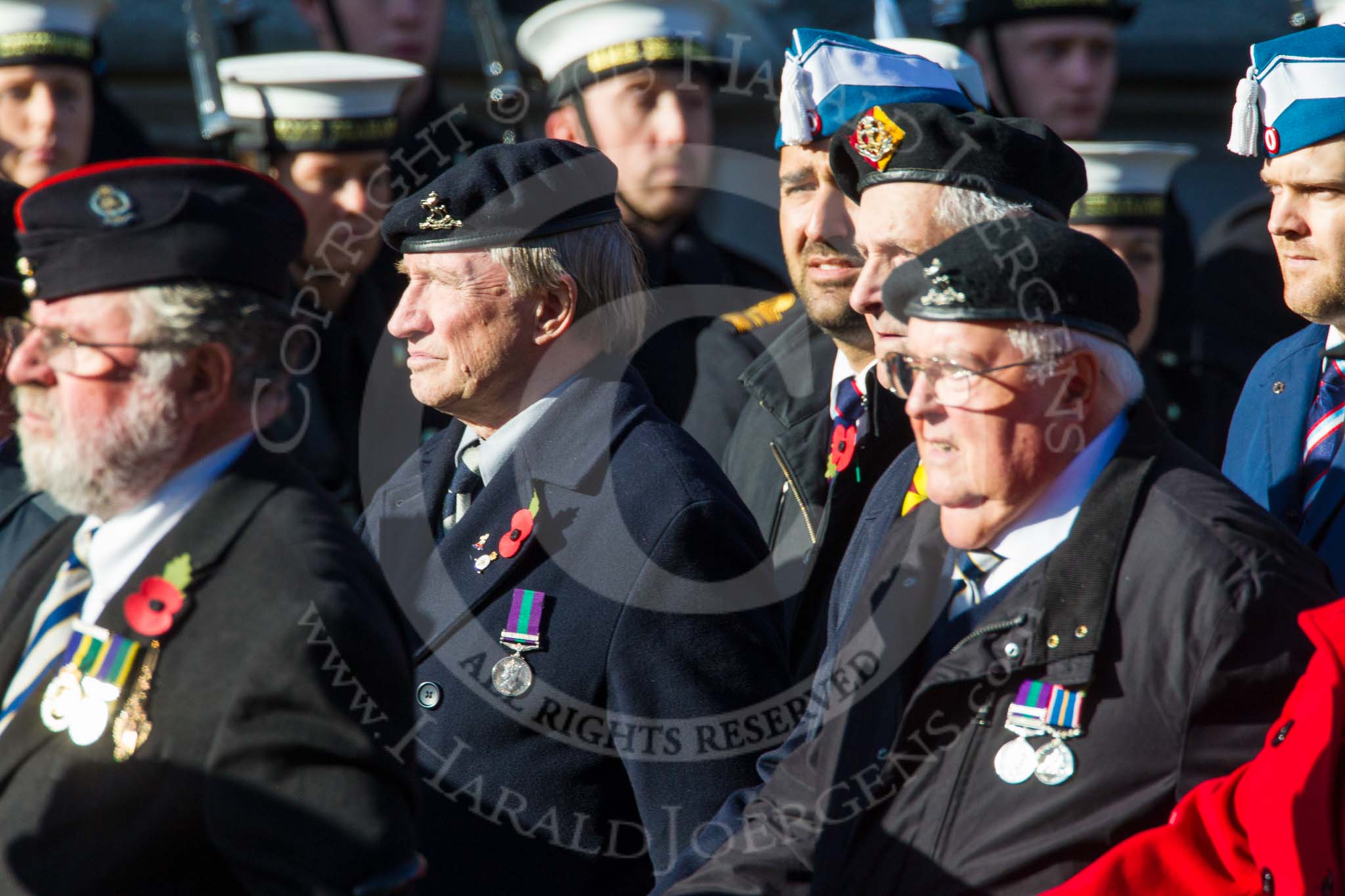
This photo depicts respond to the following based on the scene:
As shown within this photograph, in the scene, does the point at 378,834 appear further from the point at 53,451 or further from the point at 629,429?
the point at 629,429

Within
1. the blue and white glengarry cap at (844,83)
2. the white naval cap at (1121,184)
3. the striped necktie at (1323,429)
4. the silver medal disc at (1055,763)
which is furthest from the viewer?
the white naval cap at (1121,184)

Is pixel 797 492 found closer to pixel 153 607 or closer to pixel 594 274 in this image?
pixel 594 274

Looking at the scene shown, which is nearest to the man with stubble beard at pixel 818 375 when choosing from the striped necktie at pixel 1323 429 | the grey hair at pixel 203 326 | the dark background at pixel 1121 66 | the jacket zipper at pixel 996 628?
the striped necktie at pixel 1323 429

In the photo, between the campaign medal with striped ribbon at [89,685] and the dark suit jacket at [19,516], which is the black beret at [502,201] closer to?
the dark suit jacket at [19,516]

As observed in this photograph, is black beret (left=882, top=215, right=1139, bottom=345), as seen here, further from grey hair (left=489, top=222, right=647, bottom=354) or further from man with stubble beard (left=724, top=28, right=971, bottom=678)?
man with stubble beard (left=724, top=28, right=971, bottom=678)

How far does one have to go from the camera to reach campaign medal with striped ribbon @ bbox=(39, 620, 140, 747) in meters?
2.67

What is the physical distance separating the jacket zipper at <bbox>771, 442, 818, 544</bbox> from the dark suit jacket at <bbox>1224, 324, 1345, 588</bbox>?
3.06 feet

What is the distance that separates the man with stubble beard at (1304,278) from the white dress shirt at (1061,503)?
0.85 m

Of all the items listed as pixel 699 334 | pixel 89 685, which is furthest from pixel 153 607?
pixel 699 334

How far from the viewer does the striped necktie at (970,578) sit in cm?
303

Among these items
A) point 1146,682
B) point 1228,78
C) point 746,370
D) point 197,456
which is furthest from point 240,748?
point 1228,78

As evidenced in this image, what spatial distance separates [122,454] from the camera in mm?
2828

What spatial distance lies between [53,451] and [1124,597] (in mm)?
1712

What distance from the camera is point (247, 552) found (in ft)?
9.02
